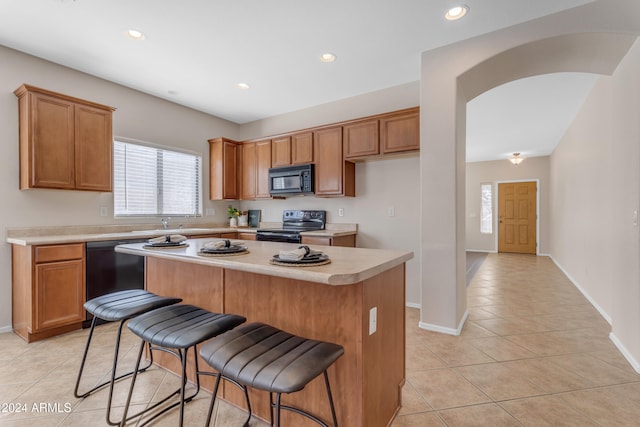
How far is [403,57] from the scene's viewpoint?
302cm

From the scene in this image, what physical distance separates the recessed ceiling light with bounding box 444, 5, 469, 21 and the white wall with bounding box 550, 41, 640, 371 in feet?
4.15

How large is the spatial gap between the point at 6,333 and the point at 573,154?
25.2ft

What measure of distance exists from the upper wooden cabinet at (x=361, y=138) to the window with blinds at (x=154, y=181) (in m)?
2.46

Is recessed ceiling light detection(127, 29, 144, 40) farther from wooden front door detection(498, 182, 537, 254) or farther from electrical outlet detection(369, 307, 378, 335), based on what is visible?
wooden front door detection(498, 182, 537, 254)

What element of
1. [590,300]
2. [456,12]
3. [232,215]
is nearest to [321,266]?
[456,12]

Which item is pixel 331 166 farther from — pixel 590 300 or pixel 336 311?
pixel 590 300

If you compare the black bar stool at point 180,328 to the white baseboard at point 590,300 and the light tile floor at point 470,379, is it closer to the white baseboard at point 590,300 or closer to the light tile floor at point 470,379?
the light tile floor at point 470,379

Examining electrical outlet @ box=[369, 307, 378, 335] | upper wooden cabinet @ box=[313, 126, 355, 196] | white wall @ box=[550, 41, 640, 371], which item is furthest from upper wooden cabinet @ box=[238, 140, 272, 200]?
white wall @ box=[550, 41, 640, 371]

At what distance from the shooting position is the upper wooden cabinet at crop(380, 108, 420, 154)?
10.7ft

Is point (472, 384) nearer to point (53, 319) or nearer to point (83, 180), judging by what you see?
point (53, 319)

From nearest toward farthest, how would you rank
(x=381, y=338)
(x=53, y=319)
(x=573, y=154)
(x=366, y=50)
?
(x=381, y=338)
(x=53, y=319)
(x=366, y=50)
(x=573, y=154)

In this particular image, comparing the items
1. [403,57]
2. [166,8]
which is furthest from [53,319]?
[403,57]

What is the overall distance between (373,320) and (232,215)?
414 cm

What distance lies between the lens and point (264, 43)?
2.79m
